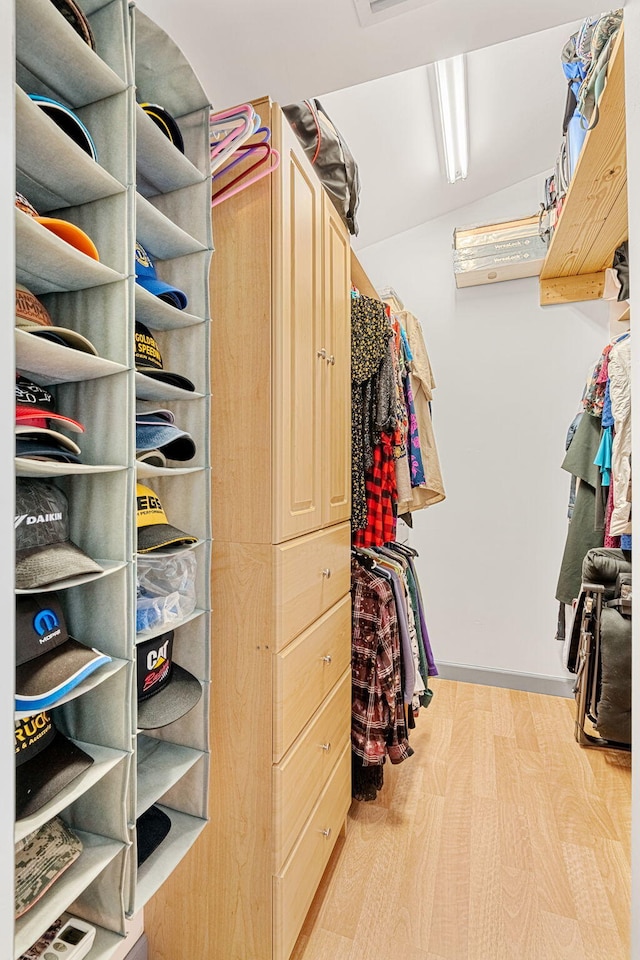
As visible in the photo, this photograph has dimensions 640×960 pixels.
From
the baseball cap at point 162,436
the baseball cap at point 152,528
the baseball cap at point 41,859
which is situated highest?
the baseball cap at point 162,436

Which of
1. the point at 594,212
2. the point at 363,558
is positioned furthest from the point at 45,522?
the point at 594,212

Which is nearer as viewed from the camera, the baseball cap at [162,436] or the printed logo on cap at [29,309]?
the printed logo on cap at [29,309]

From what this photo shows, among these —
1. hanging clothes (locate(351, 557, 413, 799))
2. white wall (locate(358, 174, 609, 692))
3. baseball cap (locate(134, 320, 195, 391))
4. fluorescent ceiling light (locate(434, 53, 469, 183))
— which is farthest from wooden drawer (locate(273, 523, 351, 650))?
fluorescent ceiling light (locate(434, 53, 469, 183))

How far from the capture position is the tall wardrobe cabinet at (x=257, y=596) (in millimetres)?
1114

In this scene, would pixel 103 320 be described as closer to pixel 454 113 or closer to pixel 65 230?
pixel 65 230

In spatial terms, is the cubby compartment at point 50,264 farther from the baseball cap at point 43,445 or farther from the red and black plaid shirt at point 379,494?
the red and black plaid shirt at point 379,494

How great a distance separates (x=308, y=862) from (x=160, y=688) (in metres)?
0.78

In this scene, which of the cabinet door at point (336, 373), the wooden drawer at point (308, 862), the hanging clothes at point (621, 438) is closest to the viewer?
the wooden drawer at point (308, 862)

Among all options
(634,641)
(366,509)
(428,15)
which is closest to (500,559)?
(366,509)

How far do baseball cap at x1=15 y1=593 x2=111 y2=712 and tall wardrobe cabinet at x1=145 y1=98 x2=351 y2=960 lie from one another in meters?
0.47

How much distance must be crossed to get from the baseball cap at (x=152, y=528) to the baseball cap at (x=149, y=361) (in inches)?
7.8

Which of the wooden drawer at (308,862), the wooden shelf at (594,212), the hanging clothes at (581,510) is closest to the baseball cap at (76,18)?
the wooden shelf at (594,212)

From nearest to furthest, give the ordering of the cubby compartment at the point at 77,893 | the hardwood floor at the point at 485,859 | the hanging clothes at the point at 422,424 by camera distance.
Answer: the cubby compartment at the point at 77,893, the hardwood floor at the point at 485,859, the hanging clothes at the point at 422,424

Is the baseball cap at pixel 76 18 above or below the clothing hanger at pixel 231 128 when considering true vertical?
below
